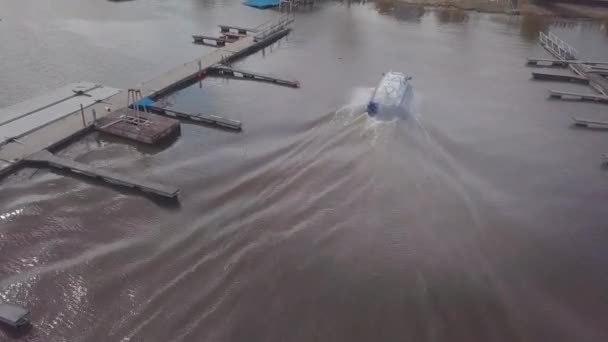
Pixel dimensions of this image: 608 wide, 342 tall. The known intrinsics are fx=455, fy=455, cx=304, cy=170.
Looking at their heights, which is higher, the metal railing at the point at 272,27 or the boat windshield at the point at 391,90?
the metal railing at the point at 272,27

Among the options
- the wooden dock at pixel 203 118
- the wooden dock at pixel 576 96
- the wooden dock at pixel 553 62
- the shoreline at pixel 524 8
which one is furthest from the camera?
the shoreline at pixel 524 8

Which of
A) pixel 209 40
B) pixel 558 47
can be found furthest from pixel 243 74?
pixel 558 47

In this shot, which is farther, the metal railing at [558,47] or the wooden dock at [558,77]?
the metal railing at [558,47]

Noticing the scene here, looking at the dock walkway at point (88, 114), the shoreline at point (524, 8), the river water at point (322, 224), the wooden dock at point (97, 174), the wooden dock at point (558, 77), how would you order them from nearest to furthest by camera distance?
1. the river water at point (322, 224)
2. the wooden dock at point (97, 174)
3. the dock walkway at point (88, 114)
4. the wooden dock at point (558, 77)
5. the shoreline at point (524, 8)

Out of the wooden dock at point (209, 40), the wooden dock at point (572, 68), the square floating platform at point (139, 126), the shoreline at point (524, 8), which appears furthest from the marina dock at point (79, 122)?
the shoreline at point (524, 8)

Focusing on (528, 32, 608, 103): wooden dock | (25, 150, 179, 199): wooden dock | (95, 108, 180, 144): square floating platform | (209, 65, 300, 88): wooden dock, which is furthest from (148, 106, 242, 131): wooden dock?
(528, 32, 608, 103): wooden dock

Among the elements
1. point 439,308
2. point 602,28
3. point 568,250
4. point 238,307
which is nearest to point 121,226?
point 238,307

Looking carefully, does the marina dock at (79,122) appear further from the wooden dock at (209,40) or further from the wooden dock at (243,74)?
the wooden dock at (209,40)
